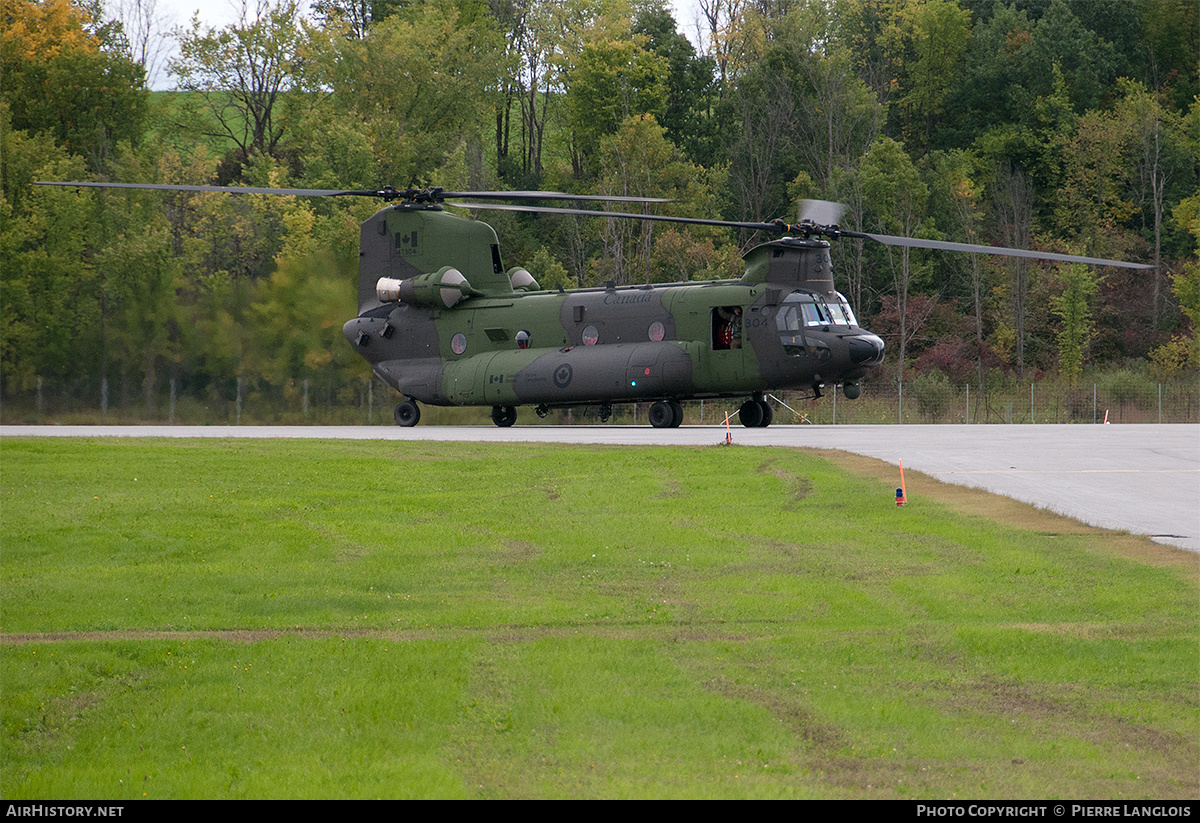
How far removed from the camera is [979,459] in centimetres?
2183

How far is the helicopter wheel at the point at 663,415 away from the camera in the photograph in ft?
102

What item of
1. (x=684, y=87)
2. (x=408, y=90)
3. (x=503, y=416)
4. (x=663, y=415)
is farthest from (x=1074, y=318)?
(x=408, y=90)

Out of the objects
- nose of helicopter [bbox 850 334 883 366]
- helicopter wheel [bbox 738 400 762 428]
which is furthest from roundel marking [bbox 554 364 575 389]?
nose of helicopter [bbox 850 334 883 366]

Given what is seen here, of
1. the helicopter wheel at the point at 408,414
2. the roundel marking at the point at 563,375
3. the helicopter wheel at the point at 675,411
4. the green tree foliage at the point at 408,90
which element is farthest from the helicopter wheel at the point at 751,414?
the green tree foliage at the point at 408,90

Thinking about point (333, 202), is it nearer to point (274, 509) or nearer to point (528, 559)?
point (274, 509)

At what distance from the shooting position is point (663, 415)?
31.3 m

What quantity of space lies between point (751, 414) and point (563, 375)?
511 centimetres

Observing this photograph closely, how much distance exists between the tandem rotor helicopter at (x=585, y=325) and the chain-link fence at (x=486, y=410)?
7.44 metres

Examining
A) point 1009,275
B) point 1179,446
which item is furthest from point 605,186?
point 1179,446

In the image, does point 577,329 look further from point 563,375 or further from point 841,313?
point 841,313

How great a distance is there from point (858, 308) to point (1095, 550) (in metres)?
50.2

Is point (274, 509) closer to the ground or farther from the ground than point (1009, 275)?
closer to the ground

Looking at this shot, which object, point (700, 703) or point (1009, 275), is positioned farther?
point (1009, 275)
